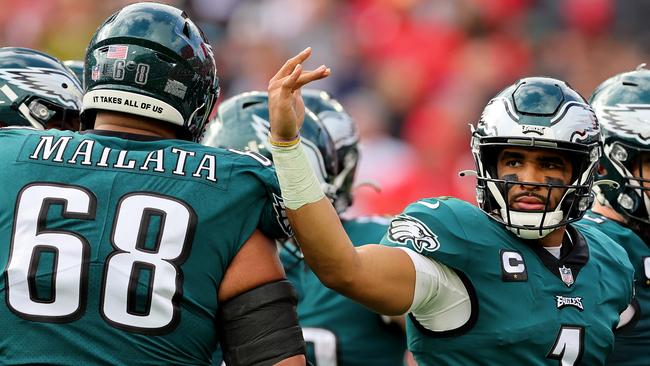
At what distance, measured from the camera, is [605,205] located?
491 cm

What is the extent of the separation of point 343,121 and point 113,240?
2.86 metres

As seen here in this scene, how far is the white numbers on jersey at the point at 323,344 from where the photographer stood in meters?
4.95

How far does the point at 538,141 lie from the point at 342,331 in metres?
1.52

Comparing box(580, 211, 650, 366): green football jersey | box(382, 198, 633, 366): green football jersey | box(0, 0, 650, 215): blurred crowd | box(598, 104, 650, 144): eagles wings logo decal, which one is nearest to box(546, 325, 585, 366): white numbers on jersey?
box(382, 198, 633, 366): green football jersey

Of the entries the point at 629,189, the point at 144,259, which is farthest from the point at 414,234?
the point at 629,189

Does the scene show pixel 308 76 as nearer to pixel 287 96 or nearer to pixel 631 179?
pixel 287 96

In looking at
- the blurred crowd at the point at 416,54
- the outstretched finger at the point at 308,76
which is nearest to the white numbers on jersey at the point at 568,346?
the outstretched finger at the point at 308,76

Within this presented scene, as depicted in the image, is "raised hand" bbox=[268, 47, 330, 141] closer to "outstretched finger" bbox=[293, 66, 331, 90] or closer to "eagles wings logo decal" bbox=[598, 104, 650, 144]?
"outstretched finger" bbox=[293, 66, 331, 90]

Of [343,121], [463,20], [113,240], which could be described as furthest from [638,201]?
[463,20]

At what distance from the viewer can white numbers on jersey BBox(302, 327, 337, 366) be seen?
16.3 feet

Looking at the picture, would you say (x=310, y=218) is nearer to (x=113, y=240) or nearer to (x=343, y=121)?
(x=113, y=240)

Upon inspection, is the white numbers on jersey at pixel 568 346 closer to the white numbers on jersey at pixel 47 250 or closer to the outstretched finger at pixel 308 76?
the outstretched finger at pixel 308 76

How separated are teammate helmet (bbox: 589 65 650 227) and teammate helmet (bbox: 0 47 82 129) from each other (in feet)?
7.43

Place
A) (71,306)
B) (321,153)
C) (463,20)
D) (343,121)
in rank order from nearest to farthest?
(71,306), (321,153), (343,121), (463,20)
